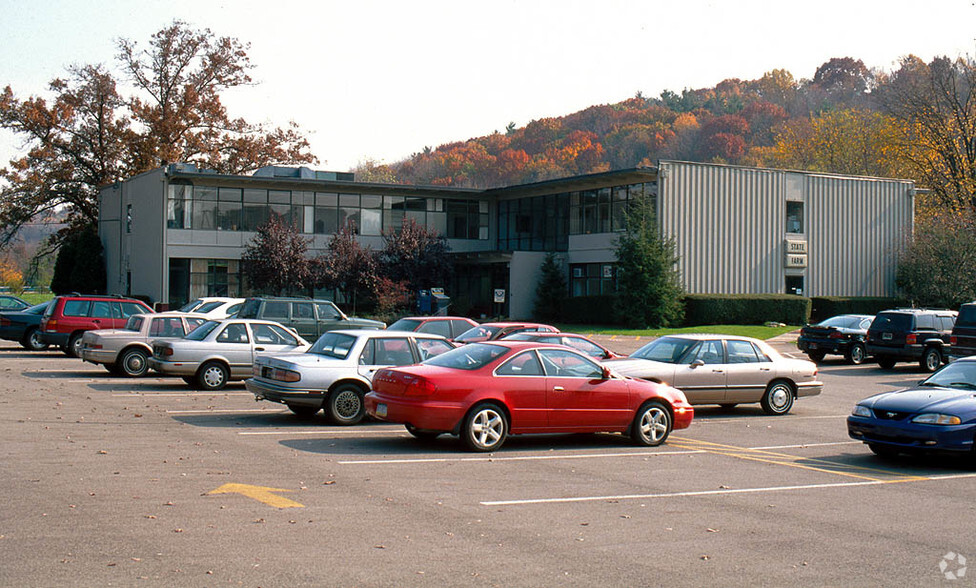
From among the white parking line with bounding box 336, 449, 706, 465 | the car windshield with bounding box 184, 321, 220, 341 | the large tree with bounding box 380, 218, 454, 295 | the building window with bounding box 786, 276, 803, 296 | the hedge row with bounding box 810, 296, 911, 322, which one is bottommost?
the white parking line with bounding box 336, 449, 706, 465

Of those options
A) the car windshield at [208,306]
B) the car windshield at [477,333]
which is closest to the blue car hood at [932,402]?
the car windshield at [477,333]

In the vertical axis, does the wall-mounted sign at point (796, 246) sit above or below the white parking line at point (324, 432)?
above

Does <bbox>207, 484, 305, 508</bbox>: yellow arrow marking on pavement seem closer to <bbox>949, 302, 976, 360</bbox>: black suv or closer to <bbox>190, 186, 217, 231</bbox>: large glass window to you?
<bbox>949, 302, 976, 360</bbox>: black suv

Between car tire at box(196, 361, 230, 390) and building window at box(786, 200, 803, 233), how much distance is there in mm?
37104

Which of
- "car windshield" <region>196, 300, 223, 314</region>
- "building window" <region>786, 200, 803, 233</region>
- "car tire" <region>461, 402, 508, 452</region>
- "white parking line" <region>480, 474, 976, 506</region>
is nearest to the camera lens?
"white parking line" <region>480, 474, 976, 506</region>

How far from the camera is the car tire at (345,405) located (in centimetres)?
1565

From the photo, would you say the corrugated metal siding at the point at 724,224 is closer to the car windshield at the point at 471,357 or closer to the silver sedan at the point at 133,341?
the silver sedan at the point at 133,341

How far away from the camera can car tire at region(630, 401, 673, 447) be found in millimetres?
14305

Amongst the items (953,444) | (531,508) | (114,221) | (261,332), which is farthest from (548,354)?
(114,221)

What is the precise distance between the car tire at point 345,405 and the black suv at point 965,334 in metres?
17.1

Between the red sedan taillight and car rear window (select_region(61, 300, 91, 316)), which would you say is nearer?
the red sedan taillight

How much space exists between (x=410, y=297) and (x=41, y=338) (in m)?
22.4

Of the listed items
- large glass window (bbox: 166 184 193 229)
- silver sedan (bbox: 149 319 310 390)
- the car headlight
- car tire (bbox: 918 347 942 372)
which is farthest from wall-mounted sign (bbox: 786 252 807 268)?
the car headlight

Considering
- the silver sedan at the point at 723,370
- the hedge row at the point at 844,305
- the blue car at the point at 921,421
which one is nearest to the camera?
the blue car at the point at 921,421
